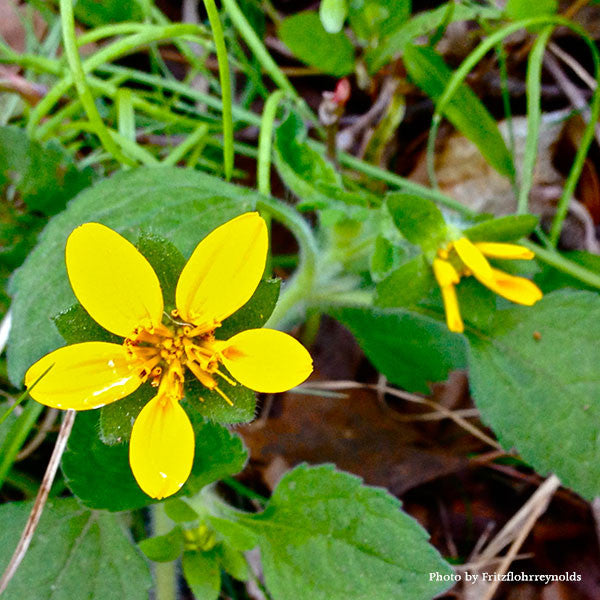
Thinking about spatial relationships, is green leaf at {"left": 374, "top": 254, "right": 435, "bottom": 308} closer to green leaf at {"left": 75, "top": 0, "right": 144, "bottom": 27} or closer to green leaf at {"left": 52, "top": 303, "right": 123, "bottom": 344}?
green leaf at {"left": 52, "top": 303, "right": 123, "bottom": 344}

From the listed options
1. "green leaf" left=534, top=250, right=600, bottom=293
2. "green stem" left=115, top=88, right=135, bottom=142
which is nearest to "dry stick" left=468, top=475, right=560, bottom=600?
"green leaf" left=534, top=250, right=600, bottom=293

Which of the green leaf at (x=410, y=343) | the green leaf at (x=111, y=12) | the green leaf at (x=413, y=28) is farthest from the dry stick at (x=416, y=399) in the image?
the green leaf at (x=111, y=12)

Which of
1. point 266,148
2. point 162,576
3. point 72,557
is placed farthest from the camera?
point 266,148

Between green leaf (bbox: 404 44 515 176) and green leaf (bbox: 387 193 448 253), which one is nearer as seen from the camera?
green leaf (bbox: 387 193 448 253)

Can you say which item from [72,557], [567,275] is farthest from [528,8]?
[72,557]

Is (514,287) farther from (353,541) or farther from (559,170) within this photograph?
(559,170)

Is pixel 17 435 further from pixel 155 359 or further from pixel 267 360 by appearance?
pixel 267 360
